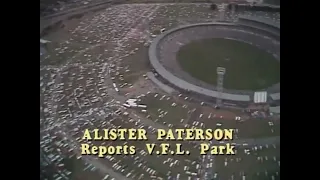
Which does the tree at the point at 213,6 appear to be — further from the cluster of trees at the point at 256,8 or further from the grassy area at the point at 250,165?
the grassy area at the point at 250,165

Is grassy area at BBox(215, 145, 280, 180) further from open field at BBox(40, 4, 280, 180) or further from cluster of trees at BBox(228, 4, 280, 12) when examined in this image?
cluster of trees at BBox(228, 4, 280, 12)

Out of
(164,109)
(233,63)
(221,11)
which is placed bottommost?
(164,109)

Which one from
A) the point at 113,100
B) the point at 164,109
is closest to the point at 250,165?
the point at 164,109

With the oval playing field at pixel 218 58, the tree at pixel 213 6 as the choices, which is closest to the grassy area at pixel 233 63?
the oval playing field at pixel 218 58

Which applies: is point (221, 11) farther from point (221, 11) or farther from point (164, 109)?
point (164, 109)

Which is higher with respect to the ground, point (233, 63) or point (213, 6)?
point (213, 6)

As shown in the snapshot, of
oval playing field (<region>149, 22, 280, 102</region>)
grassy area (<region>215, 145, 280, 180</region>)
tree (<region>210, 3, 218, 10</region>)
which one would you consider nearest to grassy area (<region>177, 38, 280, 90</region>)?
oval playing field (<region>149, 22, 280, 102</region>)
